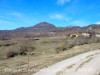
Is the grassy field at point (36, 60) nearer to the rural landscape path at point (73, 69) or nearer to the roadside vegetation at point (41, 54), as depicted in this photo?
the roadside vegetation at point (41, 54)

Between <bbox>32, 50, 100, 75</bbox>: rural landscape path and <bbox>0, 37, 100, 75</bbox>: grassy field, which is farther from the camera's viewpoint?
<bbox>0, 37, 100, 75</bbox>: grassy field

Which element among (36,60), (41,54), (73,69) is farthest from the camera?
(41,54)

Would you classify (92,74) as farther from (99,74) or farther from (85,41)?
(85,41)

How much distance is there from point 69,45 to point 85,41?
236 inches

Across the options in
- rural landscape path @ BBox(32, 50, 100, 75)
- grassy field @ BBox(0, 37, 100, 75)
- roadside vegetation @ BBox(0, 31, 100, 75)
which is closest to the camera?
rural landscape path @ BBox(32, 50, 100, 75)

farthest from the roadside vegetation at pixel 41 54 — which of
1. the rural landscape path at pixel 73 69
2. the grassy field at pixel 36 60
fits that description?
the rural landscape path at pixel 73 69

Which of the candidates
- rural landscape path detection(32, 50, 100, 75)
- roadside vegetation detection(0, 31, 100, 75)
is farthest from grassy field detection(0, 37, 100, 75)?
rural landscape path detection(32, 50, 100, 75)

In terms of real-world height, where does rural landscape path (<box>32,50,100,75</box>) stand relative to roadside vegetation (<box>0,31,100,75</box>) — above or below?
above

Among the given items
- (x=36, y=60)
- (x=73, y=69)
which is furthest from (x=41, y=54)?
(x=73, y=69)

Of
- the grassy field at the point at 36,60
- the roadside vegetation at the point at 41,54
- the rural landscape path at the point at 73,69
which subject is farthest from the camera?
the roadside vegetation at the point at 41,54

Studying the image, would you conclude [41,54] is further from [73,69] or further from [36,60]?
[73,69]

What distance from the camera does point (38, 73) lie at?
1200cm

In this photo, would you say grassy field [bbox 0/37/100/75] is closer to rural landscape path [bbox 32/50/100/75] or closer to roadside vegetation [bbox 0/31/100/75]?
roadside vegetation [bbox 0/31/100/75]

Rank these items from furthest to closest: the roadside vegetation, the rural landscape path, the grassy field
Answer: the roadside vegetation
the grassy field
the rural landscape path
